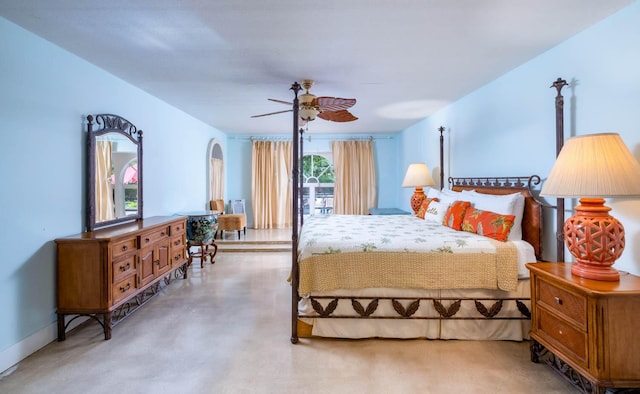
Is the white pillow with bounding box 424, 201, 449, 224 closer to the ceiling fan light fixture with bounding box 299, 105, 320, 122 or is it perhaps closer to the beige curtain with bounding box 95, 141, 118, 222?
the ceiling fan light fixture with bounding box 299, 105, 320, 122

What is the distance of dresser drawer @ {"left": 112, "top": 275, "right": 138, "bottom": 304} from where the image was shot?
2500 mm

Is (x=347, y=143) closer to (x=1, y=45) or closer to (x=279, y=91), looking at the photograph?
(x=279, y=91)

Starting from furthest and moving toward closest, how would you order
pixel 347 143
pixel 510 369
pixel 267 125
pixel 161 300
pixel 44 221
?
pixel 347 143 → pixel 267 125 → pixel 161 300 → pixel 44 221 → pixel 510 369

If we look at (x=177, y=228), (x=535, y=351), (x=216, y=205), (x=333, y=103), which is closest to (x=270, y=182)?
(x=216, y=205)

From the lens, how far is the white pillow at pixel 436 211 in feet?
11.7

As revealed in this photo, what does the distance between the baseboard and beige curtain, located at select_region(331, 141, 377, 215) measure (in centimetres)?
530

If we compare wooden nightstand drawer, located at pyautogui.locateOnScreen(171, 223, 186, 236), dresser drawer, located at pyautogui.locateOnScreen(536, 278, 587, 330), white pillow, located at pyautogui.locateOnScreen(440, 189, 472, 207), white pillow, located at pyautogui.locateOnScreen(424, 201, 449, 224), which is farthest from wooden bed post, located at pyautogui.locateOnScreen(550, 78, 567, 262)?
wooden nightstand drawer, located at pyautogui.locateOnScreen(171, 223, 186, 236)

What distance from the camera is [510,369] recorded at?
2.03 meters

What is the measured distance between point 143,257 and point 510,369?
3131 mm

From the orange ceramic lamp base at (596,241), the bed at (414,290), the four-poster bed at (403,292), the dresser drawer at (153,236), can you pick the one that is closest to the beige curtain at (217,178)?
the dresser drawer at (153,236)

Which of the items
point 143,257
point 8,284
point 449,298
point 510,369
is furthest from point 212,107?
point 510,369

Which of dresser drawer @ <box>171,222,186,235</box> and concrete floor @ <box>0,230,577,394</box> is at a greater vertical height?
dresser drawer @ <box>171,222,186,235</box>

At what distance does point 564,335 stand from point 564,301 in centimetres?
20

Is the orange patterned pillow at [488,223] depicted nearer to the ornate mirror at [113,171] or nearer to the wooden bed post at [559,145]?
the wooden bed post at [559,145]
